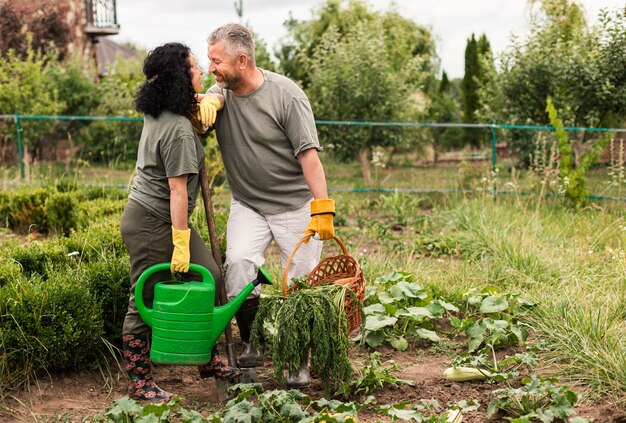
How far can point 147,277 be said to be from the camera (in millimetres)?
3689

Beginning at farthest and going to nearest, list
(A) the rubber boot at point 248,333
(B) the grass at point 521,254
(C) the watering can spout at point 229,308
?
(A) the rubber boot at point 248,333, (B) the grass at point 521,254, (C) the watering can spout at point 229,308

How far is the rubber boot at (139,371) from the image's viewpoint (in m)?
3.76

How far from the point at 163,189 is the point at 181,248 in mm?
305

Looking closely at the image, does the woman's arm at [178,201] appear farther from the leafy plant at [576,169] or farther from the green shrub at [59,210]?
the leafy plant at [576,169]

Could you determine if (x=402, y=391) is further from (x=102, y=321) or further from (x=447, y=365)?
(x=102, y=321)

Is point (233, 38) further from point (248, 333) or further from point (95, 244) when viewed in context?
point (95, 244)

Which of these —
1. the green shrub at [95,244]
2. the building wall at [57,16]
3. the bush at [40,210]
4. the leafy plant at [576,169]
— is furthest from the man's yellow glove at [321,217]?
the building wall at [57,16]

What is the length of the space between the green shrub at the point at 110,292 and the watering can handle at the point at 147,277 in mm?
576

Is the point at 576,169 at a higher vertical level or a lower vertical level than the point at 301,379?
higher

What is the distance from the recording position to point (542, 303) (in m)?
4.73

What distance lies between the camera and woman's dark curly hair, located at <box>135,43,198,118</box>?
365 centimetres

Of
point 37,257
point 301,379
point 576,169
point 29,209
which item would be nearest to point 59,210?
point 29,209

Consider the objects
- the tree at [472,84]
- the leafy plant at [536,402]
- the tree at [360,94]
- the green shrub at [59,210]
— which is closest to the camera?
the leafy plant at [536,402]

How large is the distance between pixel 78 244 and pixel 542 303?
293cm
